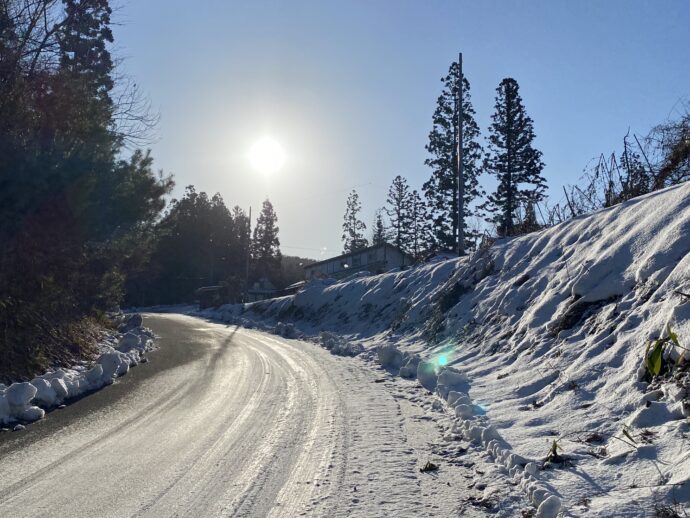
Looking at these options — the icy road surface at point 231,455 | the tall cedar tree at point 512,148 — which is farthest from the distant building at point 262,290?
the icy road surface at point 231,455

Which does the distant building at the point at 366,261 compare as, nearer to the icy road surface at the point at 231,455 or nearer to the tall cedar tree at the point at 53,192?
the tall cedar tree at the point at 53,192

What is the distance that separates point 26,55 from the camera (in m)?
12.8

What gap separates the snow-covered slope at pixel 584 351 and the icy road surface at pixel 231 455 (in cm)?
93

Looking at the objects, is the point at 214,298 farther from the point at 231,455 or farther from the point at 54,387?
the point at 231,455

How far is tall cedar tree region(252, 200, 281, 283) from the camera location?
84188 mm

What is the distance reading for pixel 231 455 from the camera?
595 centimetres

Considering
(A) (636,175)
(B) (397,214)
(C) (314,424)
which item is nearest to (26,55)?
(C) (314,424)

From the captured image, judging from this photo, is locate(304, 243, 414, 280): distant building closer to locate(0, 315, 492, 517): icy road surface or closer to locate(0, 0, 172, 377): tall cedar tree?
locate(0, 0, 172, 377): tall cedar tree

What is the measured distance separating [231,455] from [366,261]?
52.7m

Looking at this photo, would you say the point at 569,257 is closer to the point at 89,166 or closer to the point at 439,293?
the point at 439,293

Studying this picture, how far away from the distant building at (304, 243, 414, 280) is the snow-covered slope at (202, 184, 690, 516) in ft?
125

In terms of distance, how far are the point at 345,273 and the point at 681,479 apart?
57.2 m

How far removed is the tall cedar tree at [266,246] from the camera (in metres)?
84.2

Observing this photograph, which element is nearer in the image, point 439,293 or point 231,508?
point 231,508
